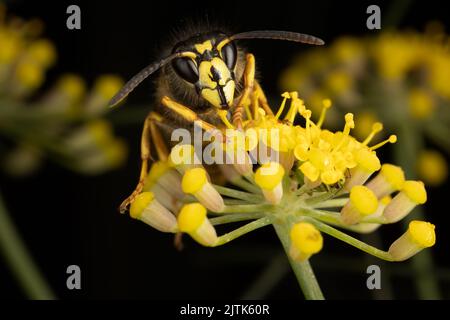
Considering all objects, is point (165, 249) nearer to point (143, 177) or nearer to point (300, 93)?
point (300, 93)

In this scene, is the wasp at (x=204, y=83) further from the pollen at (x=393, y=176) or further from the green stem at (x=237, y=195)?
the pollen at (x=393, y=176)

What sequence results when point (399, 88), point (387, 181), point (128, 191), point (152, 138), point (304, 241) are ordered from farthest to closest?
point (128, 191) < point (399, 88) < point (152, 138) < point (387, 181) < point (304, 241)

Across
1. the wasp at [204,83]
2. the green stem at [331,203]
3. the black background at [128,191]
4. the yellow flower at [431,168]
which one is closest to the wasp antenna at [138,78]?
the wasp at [204,83]

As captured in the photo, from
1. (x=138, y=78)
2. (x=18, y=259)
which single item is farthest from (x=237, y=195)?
(x=18, y=259)

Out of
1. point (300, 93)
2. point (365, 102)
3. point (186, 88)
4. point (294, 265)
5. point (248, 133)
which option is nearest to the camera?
point (294, 265)

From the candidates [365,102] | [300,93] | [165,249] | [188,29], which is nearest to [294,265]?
[188,29]

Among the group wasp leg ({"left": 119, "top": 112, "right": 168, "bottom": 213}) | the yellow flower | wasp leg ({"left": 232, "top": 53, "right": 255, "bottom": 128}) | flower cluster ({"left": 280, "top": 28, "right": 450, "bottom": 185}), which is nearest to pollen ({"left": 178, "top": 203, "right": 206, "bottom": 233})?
wasp leg ({"left": 232, "top": 53, "right": 255, "bottom": 128})

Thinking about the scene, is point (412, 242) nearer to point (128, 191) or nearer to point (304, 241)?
point (304, 241)
